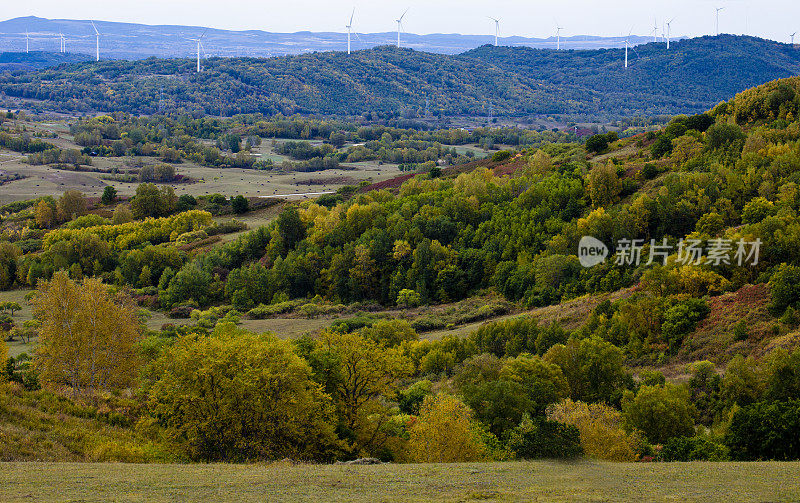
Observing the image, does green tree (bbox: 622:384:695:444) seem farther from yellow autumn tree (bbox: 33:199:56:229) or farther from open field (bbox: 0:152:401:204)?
open field (bbox: 0:152:401:204)

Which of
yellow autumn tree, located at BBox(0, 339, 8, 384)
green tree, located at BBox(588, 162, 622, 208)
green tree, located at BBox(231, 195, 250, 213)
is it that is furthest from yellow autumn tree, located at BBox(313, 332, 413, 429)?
green tree, located at BBox(231, 195, 250, 213)

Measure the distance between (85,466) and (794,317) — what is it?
123ft

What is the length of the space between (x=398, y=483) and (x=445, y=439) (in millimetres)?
7074

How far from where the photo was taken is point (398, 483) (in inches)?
801

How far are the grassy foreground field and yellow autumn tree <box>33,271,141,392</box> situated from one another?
53.9 ft

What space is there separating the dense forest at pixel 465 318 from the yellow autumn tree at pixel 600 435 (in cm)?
11

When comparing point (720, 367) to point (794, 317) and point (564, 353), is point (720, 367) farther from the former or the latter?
point (564, 353)

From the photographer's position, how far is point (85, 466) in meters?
22.5

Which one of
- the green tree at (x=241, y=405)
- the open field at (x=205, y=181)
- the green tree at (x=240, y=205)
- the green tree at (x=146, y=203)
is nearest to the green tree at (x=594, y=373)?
the green tree at (x=241, y=405)

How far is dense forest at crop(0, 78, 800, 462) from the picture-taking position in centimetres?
2812

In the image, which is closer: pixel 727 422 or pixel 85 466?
pixel 85 466

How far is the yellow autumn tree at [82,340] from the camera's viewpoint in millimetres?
37375

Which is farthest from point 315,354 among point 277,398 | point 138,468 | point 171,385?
point 138,468

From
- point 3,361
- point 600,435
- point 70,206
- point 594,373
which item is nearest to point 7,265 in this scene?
point 70,206
